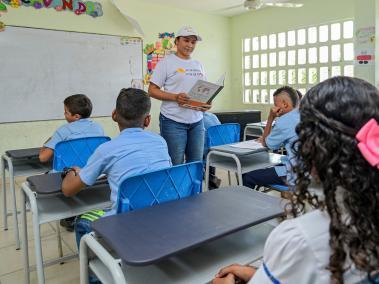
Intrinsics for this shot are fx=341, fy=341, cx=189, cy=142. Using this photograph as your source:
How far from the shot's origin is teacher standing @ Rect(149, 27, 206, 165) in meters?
2.49

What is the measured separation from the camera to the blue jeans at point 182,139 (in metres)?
2.49

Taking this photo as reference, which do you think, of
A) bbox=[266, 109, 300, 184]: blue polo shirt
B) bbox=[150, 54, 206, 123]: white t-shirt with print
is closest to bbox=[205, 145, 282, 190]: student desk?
bbox=[266, 109, 300, 184]: blue polo shirt

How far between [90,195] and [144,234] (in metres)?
0.93

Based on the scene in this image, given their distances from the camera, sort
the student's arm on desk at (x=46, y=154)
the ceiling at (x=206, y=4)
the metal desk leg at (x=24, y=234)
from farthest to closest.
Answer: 1. the ceiling at (x=206, y=4)
2. the student's arm on desk at (x=46, y=154)
3. the metal desk leg at (x=24, y=234)

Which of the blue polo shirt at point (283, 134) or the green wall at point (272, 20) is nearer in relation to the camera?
the blue polo shirt at point (283, 134)

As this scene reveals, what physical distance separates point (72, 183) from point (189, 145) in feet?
4.17

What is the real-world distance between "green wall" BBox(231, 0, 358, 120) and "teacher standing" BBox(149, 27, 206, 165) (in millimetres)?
3389

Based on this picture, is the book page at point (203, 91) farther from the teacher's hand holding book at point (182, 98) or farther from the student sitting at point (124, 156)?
the student sitting at point (124, 156)

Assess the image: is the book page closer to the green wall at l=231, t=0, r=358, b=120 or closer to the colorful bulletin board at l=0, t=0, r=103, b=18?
the colorful bulletin board at l=0, t=0, r=103, b=18

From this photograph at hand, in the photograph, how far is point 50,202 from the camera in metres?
1.72

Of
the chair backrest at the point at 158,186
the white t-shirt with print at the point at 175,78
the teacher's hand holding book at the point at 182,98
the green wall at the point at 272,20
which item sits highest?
the green wall at the point at 272,20

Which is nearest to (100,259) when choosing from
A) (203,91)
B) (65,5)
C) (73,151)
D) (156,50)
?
(73,151)

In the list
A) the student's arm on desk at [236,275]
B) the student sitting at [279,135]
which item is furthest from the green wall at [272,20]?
the student's arm on desk at [236,275]

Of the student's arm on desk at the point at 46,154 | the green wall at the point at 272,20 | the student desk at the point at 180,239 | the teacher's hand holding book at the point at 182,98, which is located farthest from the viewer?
the green wall at the point at 272,20
